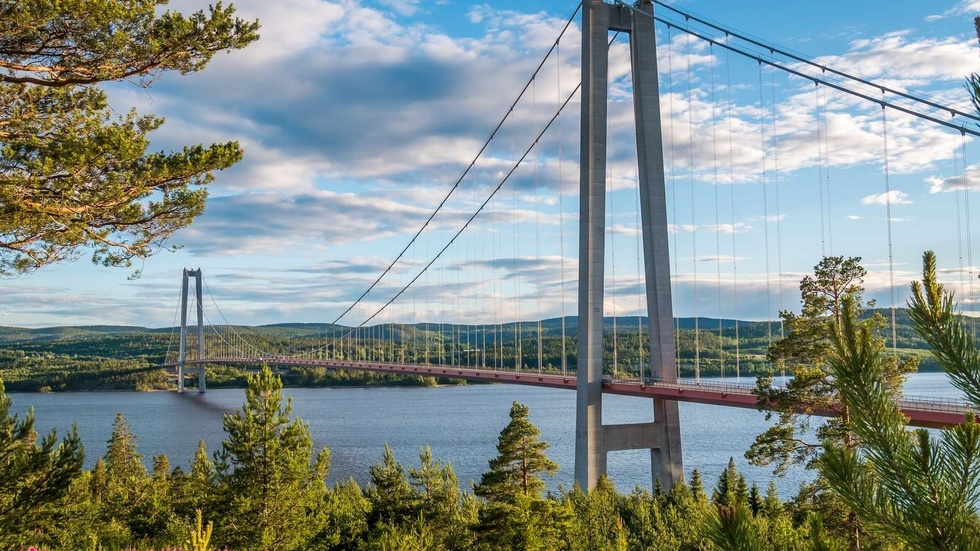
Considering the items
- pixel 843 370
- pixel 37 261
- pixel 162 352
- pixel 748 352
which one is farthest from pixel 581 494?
pixel 162 352

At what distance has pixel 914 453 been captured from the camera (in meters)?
2.05

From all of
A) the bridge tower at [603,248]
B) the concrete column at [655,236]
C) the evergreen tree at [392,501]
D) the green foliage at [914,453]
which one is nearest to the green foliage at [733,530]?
the green foliage at [914,453]

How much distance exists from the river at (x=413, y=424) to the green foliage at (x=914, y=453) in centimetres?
2867

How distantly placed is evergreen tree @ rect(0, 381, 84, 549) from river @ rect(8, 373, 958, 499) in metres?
21.9

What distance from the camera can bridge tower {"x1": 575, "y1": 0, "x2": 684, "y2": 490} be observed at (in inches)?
1011

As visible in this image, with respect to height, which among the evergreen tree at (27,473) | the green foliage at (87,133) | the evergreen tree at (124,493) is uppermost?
the green foliage at (87,133)

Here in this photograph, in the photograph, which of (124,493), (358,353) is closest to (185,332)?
(358,353)

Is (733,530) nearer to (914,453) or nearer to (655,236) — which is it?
(914,453)

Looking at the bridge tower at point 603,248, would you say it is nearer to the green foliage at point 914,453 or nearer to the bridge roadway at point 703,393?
the bridge roadway at point 703,393

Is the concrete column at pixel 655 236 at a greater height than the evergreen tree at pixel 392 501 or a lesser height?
greater

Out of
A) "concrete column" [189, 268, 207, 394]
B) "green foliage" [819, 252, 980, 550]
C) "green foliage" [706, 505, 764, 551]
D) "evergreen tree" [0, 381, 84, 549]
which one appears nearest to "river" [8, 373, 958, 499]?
"concrete column" [189, 268, 207, 394]

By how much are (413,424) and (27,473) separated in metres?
50.0

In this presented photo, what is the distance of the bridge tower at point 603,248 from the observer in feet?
84.2

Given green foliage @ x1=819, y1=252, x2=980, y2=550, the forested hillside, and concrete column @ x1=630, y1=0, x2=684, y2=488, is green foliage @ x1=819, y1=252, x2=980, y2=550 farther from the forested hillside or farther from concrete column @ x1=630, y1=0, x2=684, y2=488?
the forested hillside
